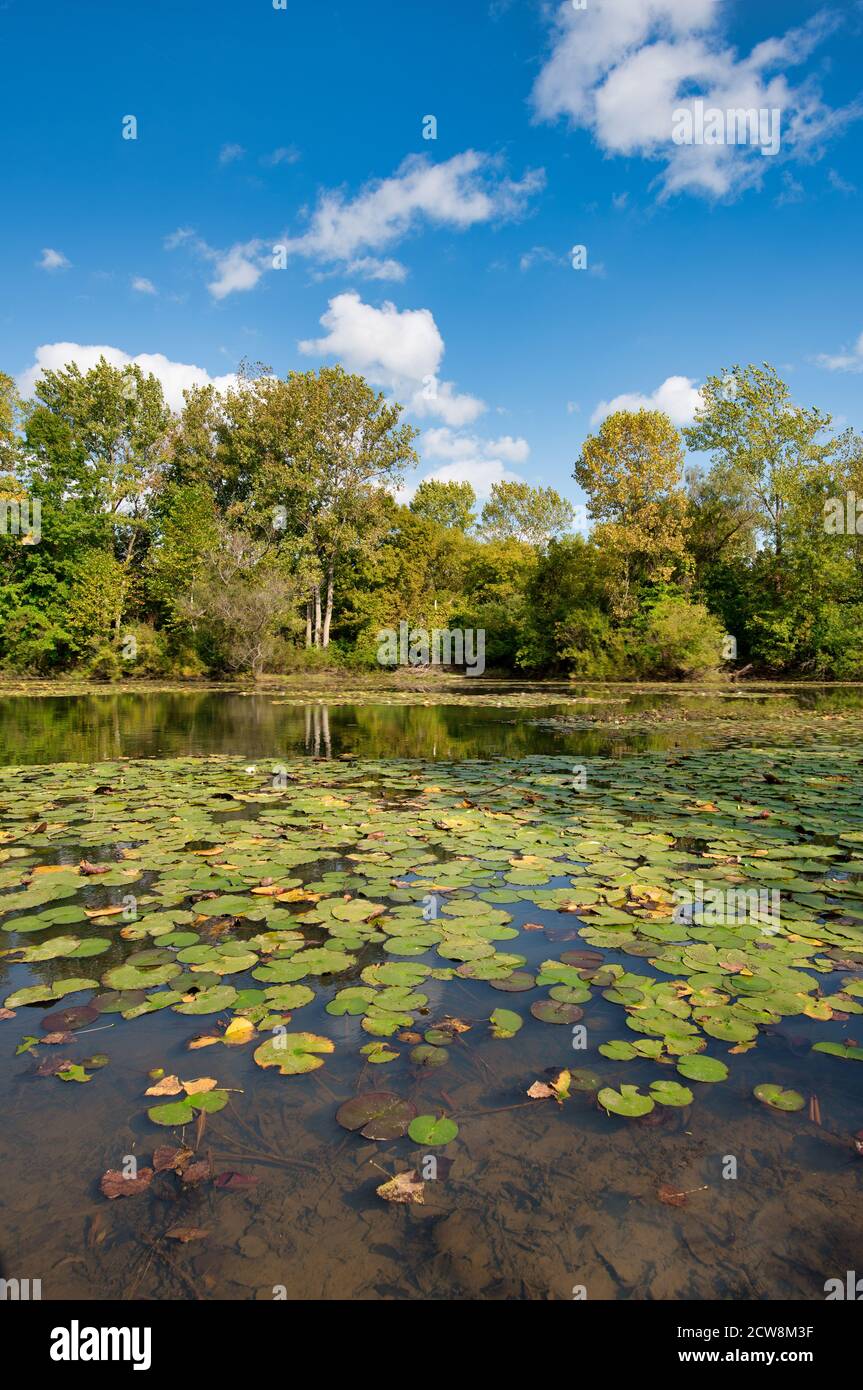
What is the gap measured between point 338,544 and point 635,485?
12240 mm

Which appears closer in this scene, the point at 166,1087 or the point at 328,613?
the point at 166,1087

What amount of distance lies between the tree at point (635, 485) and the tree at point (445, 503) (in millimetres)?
24106

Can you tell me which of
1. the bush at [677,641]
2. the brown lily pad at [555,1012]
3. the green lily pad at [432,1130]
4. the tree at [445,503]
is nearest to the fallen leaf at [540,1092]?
the green lily pad at [432,1130]

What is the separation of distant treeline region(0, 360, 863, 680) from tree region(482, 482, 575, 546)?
90.6 feet

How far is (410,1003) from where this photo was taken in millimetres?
2502

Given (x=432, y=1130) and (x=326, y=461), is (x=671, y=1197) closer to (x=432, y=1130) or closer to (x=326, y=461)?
(x=432, y=1130)

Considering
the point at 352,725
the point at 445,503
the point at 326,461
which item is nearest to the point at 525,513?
the point at 445,503

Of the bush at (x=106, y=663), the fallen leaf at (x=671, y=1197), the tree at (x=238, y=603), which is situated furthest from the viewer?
the bush at (x=106, y=663)

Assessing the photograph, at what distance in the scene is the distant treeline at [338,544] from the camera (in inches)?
980

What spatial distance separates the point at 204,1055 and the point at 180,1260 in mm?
767

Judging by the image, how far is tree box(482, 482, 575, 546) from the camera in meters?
59.1

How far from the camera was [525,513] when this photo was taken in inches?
2335

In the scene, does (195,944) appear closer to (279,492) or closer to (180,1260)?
(180,1260)

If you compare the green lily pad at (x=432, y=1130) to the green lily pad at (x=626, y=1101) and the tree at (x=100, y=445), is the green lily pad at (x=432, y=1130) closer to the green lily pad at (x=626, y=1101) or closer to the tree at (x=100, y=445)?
the green lily pad at (x=626, y=1101)
